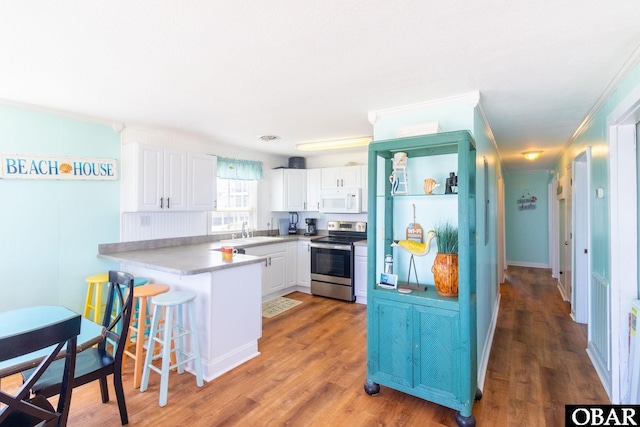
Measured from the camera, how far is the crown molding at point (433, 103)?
2.40 meters

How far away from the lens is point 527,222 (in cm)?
746

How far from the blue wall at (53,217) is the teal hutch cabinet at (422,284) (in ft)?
9.22

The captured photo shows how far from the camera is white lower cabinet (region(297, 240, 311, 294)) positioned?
195 inches

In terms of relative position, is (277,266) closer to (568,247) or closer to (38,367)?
(38,367)

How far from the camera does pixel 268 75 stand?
2.16 metres

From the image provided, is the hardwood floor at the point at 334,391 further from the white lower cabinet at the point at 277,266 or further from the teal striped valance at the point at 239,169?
the teal striped valance at the point at 239,169

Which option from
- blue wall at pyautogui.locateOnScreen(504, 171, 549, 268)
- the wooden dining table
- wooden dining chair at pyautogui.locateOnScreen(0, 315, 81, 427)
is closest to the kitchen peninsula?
the wooden dining table

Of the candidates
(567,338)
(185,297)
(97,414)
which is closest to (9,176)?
(185,297)

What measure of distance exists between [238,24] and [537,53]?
5.42 feet

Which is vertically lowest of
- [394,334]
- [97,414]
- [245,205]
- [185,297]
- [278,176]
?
[97,414]

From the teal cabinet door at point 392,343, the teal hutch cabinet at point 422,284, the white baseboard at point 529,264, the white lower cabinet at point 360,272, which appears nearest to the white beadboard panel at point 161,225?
the white lower cabinet at point 360,272

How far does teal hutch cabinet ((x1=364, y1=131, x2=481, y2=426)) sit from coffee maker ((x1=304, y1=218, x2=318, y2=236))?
2756mm

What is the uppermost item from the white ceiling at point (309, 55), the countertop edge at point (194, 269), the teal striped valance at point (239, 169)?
the white ceiling at point (309, 55)

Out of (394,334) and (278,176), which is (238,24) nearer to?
(394,334)
